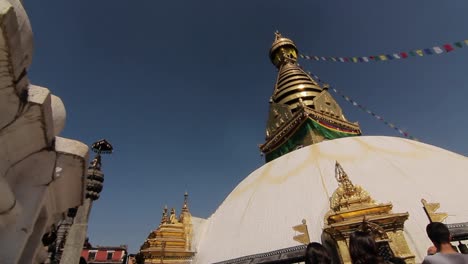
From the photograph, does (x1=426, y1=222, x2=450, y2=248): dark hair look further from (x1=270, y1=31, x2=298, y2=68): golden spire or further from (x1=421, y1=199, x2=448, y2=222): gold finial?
(x1=270, y1=31, x2=298, y2=68): golden spire

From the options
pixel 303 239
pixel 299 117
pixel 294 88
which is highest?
pixel 294 88

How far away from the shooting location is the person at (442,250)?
2.47 meters

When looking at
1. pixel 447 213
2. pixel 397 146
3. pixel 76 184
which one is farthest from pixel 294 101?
pixel 76 184

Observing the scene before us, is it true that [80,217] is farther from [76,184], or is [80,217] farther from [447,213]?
[447,213]

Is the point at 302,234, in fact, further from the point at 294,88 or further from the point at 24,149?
the point at 294,88

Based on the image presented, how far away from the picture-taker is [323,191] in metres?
8.48

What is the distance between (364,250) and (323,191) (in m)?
6.39

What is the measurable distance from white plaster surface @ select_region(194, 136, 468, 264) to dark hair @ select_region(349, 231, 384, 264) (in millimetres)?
5224

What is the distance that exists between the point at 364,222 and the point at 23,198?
22.1 feet

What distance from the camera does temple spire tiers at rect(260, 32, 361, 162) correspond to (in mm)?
15898

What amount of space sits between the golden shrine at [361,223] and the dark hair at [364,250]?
14.9 feet

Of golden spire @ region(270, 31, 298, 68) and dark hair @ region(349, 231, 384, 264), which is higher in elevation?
golden spire @ region(270, 31, 298, 68)

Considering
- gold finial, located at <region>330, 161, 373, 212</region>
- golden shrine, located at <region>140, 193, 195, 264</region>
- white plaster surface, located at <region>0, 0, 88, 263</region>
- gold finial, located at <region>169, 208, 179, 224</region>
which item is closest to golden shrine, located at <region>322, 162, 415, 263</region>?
gold finial, located at <region>330, 161, 373, 212</region>

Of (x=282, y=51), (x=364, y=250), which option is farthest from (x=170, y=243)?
(x=282, y=51)
